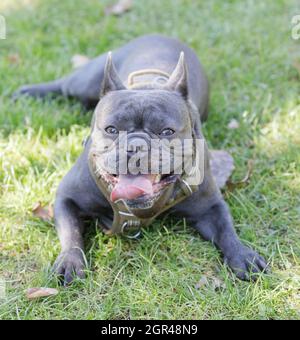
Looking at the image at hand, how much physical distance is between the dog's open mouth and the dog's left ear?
0.53m

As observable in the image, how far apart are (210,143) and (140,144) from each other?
4.59 feet

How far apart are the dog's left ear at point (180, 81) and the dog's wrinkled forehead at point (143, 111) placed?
0.13 metres

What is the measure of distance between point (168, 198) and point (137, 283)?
18.1 inches

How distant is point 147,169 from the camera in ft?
9.10

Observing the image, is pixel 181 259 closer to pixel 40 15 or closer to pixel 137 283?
pixel 137 283

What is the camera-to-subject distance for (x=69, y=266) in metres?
2.94

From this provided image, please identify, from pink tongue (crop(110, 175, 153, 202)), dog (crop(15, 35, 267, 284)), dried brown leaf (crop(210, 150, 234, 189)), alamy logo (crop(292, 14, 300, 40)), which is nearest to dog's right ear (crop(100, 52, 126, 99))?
dog (crop(15, 35, 267, 284))

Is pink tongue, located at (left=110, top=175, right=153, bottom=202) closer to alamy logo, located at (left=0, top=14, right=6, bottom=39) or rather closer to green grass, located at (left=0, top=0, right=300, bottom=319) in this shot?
green grass, located at (left=0, top=0, right=300, bottom=319)

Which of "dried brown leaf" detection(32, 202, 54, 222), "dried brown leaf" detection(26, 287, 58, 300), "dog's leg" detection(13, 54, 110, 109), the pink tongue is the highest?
the pink tongue

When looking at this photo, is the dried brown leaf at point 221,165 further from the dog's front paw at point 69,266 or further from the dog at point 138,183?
the dog's front paw at point 69,266

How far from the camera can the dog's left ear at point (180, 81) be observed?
10.3 ft

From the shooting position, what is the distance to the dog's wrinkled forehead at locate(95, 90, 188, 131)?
9.44 ft

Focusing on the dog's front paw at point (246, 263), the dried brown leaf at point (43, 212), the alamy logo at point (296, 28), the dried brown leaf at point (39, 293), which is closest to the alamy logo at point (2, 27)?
the dried brown leaf at point (43, 212)

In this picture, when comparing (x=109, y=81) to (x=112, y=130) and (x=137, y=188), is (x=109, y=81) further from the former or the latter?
(x=137, y=188)
